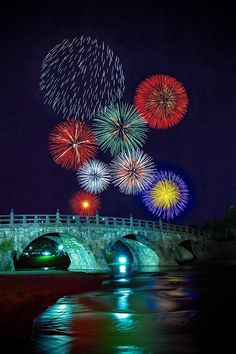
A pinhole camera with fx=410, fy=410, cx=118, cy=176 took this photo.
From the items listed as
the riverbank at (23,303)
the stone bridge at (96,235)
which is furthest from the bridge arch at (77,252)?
the riverbank at (23,303)

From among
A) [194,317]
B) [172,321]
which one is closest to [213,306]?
[194,317]

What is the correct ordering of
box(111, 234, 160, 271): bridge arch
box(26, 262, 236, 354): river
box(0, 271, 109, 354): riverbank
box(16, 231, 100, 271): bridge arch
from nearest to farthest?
Answer: 1. box(26, 262, 236, 354): river
2. box(0, 271, 109, 354): riverbank
3. box(16, 231, 100, 271): bridge arch
4. box(111, 234, 160, 271): bridge arch

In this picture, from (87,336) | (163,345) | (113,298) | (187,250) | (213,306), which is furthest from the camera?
(187,250)

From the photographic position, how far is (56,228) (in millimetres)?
42719

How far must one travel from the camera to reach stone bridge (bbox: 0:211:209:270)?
39438 mm

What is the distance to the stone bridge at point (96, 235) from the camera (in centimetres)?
3944

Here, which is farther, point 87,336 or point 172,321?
point 172,321

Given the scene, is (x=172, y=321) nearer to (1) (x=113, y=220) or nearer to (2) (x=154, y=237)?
(1) (x=113, y=220)

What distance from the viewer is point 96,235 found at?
45406mm

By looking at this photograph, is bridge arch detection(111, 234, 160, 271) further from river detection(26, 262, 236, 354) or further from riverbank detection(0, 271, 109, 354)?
river detection(26, 262, 236, 354)

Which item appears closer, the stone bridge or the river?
the river

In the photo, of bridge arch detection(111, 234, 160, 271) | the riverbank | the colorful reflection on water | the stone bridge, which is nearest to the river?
the colorful reflection on water

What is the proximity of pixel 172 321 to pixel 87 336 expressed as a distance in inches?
101

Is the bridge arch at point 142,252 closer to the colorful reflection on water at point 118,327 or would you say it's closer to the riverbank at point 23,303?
the riverbank at point 23,303
